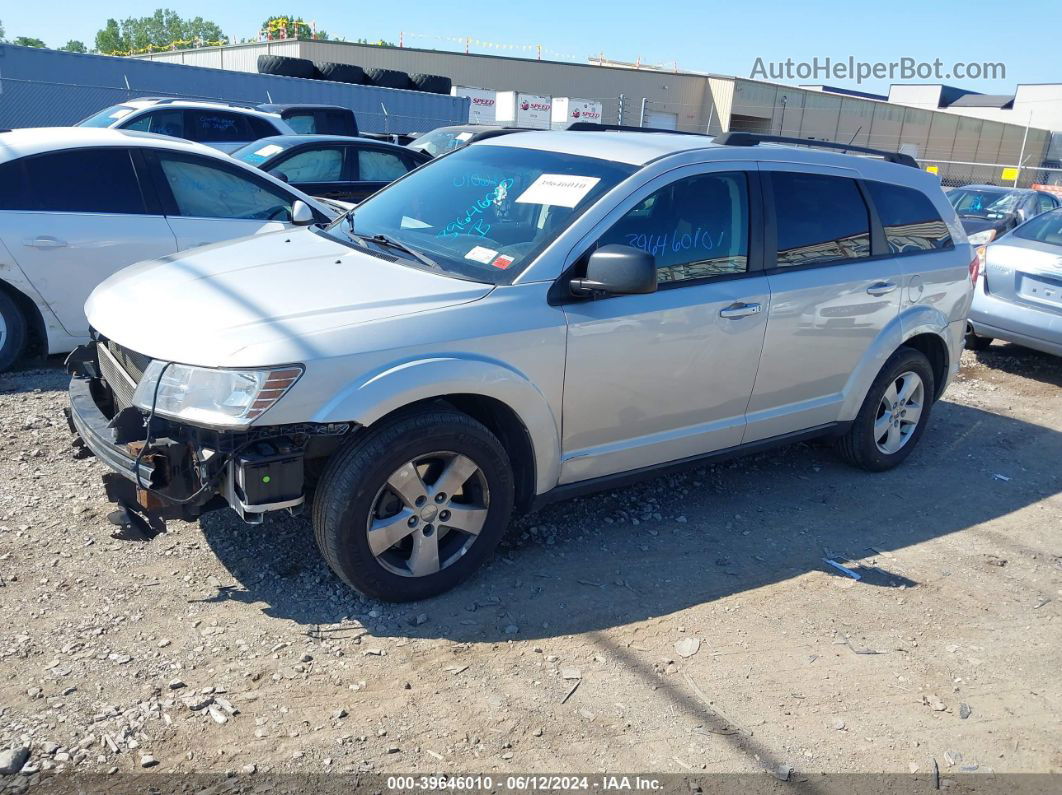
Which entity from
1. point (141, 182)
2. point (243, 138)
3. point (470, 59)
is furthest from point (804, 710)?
point (470, 59)

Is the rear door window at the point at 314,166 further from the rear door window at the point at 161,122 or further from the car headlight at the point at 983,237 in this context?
the car headlight at the point at 983,237

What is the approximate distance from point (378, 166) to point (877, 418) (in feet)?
24.3

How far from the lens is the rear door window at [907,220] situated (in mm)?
5238

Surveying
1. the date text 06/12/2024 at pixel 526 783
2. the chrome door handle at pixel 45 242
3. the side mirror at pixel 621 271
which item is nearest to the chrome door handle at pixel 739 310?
the side mirror at pixel 621 271

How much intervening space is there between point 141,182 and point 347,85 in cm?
2005

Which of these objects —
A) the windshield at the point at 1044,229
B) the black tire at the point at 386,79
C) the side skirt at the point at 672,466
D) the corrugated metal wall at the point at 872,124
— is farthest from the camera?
the corrugated metal wall at the point at 872,124

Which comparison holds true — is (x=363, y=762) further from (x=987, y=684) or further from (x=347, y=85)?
(x=347, y=85)

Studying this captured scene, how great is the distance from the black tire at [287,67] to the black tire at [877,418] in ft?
81.3

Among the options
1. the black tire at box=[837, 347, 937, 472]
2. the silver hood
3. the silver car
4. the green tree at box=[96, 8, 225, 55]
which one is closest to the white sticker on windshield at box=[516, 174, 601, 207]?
the silver hood

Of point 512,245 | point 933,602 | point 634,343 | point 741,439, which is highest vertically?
point 512,245

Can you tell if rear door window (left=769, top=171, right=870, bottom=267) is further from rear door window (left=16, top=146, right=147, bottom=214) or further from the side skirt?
rear door window (left=16, top=146, right=147, bottom=214)

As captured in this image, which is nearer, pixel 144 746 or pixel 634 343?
pixel 144 746

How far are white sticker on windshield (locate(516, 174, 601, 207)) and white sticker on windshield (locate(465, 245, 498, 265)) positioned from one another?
351 millimetres

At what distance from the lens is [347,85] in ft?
81.5
